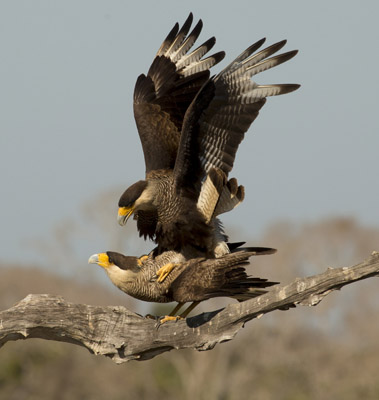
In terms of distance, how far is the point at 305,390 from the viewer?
30.3m

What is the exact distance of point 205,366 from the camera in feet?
102

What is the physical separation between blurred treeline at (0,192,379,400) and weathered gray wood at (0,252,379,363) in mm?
19516

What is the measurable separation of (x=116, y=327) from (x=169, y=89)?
2.79 m

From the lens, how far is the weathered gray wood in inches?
254

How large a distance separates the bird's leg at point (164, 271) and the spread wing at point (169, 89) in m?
1.34

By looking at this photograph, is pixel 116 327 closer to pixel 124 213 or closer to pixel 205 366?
pixel 124 213

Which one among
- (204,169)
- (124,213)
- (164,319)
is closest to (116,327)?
(164,319)

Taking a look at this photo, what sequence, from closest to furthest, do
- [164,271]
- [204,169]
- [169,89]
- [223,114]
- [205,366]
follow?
1. [164,271]
2. [223,114]
3. [204,169]
4. [169,89]
5. [205,366]

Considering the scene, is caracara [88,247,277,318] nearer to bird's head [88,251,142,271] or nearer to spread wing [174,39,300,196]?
bird's head [88,251,142,271]

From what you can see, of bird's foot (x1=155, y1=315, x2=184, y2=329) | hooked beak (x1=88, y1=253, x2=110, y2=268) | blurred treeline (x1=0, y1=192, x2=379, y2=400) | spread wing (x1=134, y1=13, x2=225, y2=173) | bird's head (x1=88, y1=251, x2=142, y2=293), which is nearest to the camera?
bird's foot (x1=155, y1=315, x2=184, y2=329)

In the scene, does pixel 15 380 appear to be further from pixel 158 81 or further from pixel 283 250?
pixel 158 81

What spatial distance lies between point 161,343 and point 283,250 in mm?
36296

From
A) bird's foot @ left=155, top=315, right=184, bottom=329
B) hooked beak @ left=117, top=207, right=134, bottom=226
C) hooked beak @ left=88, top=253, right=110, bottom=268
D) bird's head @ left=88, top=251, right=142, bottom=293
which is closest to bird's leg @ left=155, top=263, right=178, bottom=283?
bird's head @ left=88, top=251, right=142, bottom=293

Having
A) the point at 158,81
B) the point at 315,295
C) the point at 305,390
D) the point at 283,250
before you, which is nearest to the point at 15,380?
the point at 305,390
